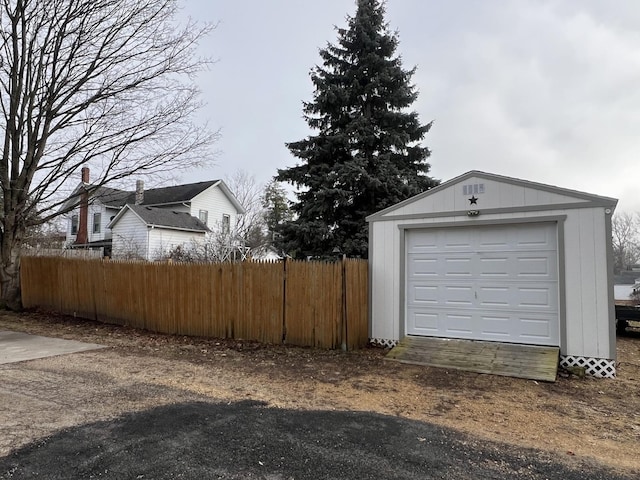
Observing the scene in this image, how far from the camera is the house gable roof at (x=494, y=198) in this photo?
6.75 metres

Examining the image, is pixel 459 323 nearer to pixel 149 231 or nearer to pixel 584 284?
pixel 584 284

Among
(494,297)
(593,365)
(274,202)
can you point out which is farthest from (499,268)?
(274,202)

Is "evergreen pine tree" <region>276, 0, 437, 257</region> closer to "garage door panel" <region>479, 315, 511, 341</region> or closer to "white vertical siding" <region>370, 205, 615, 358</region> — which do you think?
"garage door panel" <region>479, 315, 511, 341</region>

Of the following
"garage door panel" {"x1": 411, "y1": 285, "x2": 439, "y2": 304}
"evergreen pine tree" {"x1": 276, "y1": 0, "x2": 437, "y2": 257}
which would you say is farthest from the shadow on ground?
"evergreen pine tree" {"x1": 276, "y1": 0, "x2": 437, "y2": 257}

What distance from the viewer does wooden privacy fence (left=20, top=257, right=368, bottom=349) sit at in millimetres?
8055

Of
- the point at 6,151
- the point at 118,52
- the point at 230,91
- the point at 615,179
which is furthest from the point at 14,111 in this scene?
the point at 615,179

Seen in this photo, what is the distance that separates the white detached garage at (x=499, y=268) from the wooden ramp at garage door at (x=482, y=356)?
19cm

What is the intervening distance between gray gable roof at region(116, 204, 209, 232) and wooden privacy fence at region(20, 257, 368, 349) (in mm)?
12378

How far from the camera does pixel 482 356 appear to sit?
22.6ft

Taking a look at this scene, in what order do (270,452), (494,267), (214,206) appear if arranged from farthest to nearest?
1. (214,206)
2. (494,267)
3. (270,452)

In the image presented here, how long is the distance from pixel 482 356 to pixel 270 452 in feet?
15.3

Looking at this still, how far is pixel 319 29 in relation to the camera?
14914 mm

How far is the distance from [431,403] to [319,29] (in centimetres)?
1384

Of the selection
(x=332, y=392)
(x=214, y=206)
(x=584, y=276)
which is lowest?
(x=332, y=392)
